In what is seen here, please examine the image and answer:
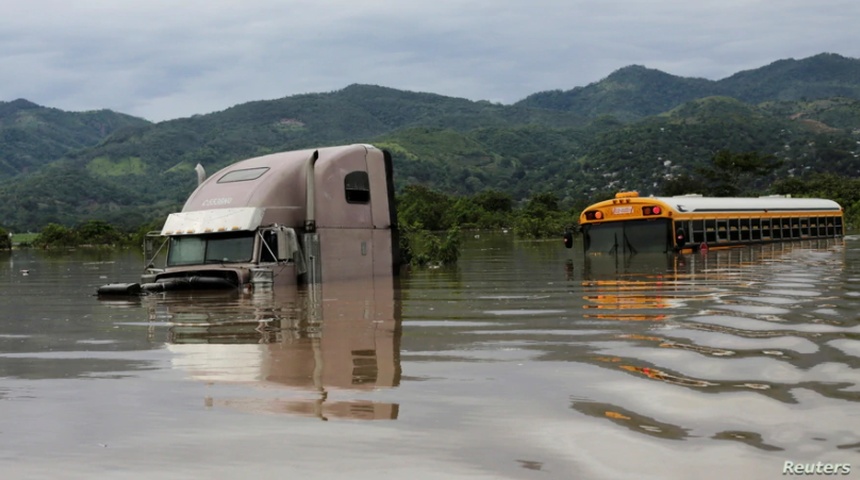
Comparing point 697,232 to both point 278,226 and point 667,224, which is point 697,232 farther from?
point 278,226

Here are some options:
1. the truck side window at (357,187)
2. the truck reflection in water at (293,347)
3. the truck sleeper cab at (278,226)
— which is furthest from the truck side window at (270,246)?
the truck side window at (357,187)

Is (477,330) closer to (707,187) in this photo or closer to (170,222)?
(170,222)

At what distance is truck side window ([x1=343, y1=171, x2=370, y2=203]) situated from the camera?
72.2 ft

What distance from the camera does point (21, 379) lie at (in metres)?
8.98

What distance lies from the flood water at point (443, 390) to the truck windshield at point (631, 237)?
619 inches

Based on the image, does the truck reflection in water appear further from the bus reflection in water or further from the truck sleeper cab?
the bus reflection in water

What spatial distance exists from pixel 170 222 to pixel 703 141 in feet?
568

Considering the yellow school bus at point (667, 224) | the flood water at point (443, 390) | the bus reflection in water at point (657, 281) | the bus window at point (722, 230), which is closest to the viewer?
the flood water at point (443, 390)

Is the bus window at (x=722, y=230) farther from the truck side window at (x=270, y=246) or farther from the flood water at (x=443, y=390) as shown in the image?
the flood water at (x=443, y=390)

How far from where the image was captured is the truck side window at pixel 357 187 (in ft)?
72.2

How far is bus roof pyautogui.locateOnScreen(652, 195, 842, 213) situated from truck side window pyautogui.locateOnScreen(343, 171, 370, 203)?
12.1 metres

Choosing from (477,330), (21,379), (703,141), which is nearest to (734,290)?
(477,330)

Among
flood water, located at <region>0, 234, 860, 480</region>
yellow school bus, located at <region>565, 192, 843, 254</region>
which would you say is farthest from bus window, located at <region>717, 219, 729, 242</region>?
flood water, located at <region>0, 234, 860, 480</region>

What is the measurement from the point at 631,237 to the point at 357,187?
12.4m
